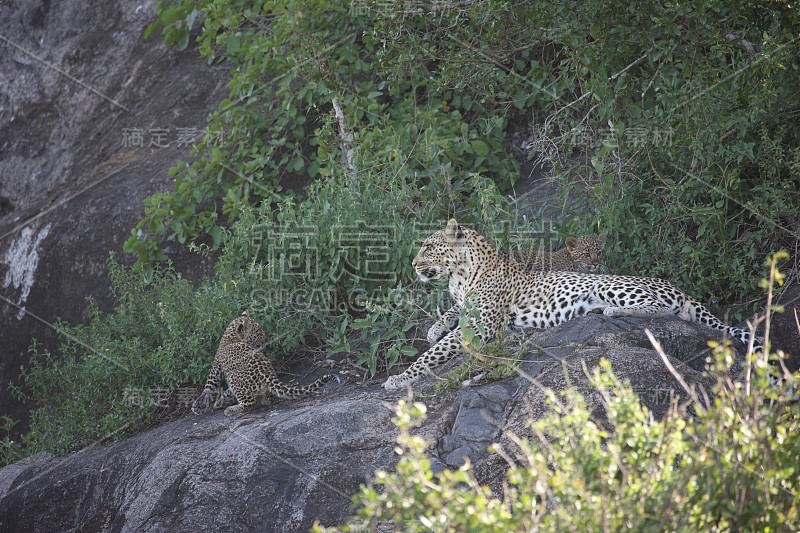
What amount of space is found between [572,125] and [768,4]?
2.29 m

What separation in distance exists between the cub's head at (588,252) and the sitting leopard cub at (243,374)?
2.75 m

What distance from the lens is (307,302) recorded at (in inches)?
379

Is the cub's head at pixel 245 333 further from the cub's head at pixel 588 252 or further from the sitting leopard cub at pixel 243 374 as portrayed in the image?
the cub's head at pixel 588 252

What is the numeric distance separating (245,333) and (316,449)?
237 cm

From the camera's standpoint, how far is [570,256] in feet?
32.6

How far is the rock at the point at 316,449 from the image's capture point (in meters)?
6.70

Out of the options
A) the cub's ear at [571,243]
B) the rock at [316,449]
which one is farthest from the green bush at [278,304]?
the rock at [316,449]

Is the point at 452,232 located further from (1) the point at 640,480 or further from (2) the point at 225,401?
(1) the point at 640,480

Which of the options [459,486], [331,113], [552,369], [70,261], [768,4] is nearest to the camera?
[459,486]

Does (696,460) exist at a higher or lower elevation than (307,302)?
higher

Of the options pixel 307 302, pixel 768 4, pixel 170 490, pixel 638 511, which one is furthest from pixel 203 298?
pixel 638 511

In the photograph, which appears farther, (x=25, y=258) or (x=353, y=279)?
(x=25, y=258)

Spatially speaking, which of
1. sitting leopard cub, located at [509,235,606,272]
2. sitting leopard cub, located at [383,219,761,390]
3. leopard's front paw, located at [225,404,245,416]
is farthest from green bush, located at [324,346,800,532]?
sitting leopard cub, located at [509,235,606,272]

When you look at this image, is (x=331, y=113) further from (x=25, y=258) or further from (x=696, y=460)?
(x=696, y=460)
